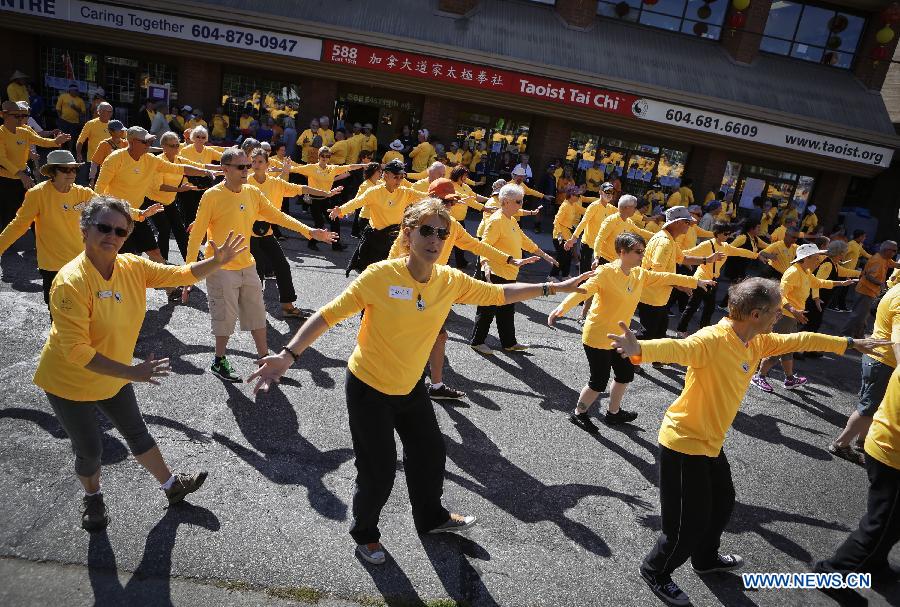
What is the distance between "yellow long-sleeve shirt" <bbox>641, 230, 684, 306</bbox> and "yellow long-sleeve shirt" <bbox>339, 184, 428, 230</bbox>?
302cm

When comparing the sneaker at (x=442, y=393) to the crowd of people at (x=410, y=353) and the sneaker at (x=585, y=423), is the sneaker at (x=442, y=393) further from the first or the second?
the sneaker at (x=585, y=423)

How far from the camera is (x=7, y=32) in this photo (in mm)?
17578

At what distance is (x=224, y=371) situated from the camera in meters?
5.64

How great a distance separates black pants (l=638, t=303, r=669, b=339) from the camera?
23.0ft

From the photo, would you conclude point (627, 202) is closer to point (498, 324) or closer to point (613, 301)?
point (498, 324)

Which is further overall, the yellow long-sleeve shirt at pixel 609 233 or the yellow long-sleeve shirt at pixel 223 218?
the yellow long-sleeve shirt at pixel 609 233

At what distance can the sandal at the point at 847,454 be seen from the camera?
603 cm

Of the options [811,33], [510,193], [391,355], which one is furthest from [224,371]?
[811,33]

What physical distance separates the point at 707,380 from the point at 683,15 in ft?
65.0

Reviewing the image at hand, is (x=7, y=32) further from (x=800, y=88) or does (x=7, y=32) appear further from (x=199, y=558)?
(x=800, y=88)

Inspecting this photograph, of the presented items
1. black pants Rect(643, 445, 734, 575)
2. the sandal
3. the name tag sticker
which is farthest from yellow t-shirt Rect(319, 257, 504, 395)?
the sandal

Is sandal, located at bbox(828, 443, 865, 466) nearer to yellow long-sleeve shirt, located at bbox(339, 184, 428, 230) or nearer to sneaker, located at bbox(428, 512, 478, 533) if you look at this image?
sneaker, located at bbox(428, 512, 478, 533)

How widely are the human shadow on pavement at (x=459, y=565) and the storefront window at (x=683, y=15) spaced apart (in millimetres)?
19681

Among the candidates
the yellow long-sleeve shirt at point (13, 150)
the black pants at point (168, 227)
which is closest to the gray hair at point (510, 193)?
the black pants at point (168, 227)
